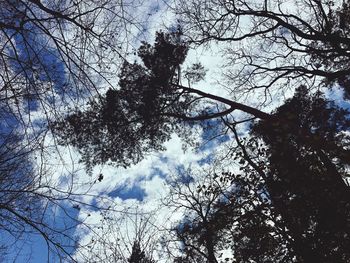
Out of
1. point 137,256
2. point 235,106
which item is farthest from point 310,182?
point 137,256

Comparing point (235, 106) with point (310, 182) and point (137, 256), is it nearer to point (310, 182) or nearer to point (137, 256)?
point (310, 182)

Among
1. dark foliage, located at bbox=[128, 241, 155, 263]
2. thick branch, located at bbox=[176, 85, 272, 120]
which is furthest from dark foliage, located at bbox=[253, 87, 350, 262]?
dark foliage, located at bbox=[128, 241, 155, 263]

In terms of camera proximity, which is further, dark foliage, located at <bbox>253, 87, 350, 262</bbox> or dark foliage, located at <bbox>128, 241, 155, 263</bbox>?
dark foliage, located at <bbox>128, 241, 155, 263</bbox>

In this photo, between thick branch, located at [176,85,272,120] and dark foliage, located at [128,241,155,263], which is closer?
thick branch, located at [176,85,272,120]

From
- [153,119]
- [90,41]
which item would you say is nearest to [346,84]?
[153,119]

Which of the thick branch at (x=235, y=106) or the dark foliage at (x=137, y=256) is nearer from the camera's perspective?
the thick branch at (x=235, y=106)

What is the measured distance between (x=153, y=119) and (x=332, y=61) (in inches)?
242

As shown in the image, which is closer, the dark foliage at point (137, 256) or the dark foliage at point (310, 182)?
the dark foliage at point (310, 182)

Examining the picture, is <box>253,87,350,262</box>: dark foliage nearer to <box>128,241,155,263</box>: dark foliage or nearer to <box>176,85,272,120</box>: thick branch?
<box>176,85,272,120</box>: thick branch

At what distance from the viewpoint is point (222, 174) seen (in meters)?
11.1

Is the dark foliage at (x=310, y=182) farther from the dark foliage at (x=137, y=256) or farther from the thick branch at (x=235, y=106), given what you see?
the dark foliage at (x=137, y=256)

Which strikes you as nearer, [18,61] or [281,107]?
[18,61]

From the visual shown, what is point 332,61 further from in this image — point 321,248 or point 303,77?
point 321,248

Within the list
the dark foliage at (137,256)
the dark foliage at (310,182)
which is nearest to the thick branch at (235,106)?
the dark foliage at (310,182)
